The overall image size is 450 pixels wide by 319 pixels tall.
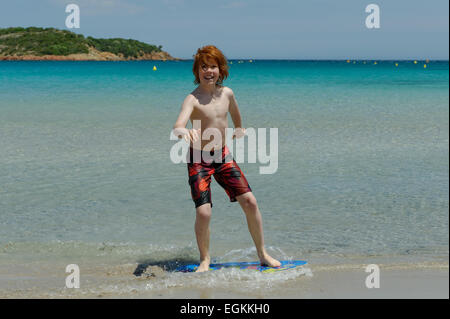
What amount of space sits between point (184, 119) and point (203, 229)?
37.4 inches

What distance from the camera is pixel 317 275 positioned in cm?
443

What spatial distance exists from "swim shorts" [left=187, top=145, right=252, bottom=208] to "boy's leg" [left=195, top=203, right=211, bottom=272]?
54mm

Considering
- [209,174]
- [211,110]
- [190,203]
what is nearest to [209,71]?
[211,110]

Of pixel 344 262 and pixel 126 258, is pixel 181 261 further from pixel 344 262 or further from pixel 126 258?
pixel 344 262

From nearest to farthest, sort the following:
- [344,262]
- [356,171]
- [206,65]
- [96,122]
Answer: [206,65], [344,262], [356,171], [96,122]

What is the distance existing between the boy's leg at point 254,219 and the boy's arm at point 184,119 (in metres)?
0.83

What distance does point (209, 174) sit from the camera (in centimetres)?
442

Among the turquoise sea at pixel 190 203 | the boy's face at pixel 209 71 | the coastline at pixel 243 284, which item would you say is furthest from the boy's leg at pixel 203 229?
the boy's face at pixel 209 71

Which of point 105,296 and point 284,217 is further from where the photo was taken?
point 284,217

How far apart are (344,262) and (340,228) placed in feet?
3.29

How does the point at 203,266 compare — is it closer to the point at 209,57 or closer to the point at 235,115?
the point at 235,115

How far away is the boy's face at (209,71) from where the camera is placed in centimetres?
438

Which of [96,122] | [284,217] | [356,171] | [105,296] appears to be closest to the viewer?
[105,296]
